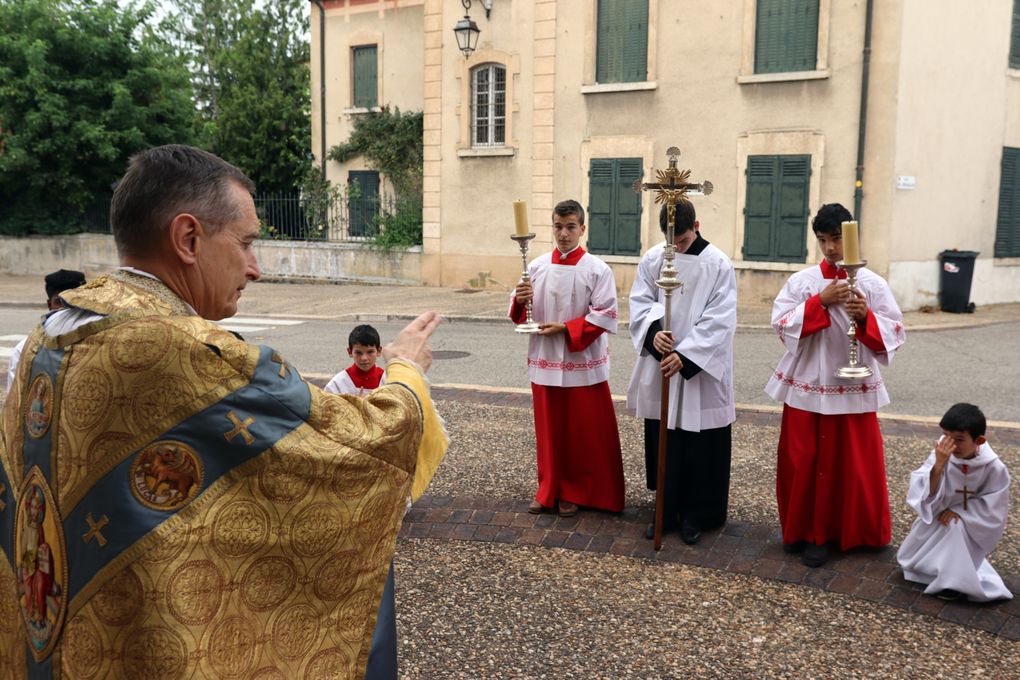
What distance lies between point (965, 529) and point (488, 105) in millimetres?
16931

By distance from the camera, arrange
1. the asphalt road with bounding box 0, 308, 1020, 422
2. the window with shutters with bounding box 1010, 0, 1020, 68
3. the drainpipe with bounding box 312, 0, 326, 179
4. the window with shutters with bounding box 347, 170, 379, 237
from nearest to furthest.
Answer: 1. the asphalt road with bounding box 0, 308, 1020, 422
2. the window with shutters with bounding box 1010, 0, 1020, 68
3. the window with shutters with bounding box 347, 170, 379, 237
4. the drainpipe with bounding box 312, 0, 326, 179

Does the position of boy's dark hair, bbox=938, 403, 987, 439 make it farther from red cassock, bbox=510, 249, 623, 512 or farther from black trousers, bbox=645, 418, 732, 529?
red cassock, bbox=510, 249, 623, 512

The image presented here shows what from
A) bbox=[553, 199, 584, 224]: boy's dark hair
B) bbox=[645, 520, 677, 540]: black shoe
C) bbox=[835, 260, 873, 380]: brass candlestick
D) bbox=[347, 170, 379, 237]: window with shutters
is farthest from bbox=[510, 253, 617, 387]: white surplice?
bbox=[347, 170, 379, 237]: window with shutters

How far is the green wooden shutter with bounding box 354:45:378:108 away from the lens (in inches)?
934

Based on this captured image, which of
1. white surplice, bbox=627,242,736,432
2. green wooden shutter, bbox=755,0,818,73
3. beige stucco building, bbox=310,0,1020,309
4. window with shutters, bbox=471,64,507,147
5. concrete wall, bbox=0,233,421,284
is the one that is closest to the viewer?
white surplice, bbox=627,242,736,432

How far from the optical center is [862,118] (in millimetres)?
16219

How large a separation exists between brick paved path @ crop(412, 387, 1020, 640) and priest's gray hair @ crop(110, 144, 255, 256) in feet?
12.1

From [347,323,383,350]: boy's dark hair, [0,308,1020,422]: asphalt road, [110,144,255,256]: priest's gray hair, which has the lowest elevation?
[0,308,1020,422]: asphalt road

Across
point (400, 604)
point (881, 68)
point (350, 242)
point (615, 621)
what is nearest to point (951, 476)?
point (615, 621)

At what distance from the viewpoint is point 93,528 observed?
195 cm

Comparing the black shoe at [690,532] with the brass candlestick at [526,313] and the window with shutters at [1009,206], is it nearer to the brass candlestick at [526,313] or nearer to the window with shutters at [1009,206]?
the brass candlestick at [526,313]

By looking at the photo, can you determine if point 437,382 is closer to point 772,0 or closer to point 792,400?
point 792,400

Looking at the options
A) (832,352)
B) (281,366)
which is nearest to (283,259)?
(832,352)

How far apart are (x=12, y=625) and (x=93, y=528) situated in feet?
1.78
